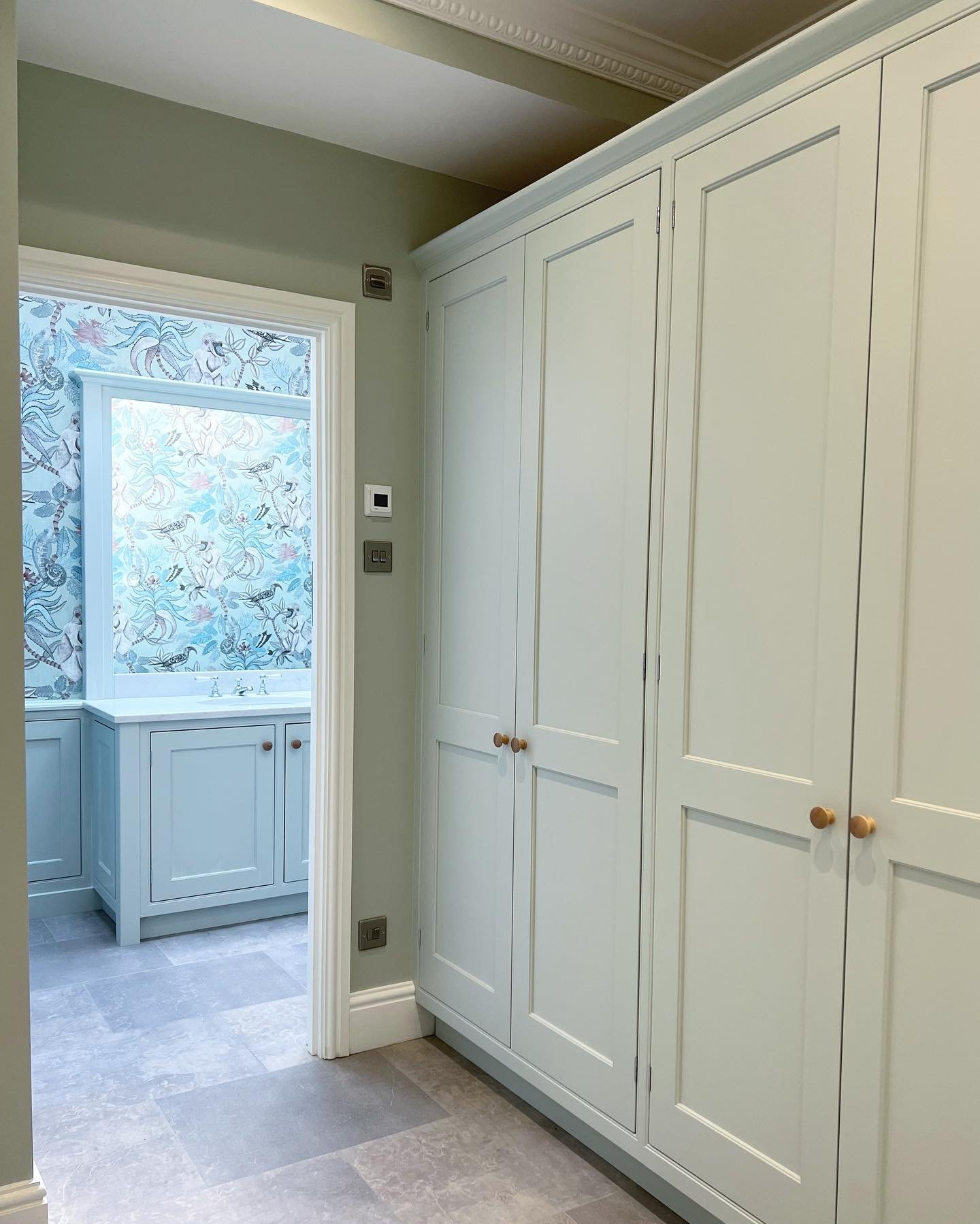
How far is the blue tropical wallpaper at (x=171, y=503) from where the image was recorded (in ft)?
13.7

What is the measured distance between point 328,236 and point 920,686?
6.76 feet

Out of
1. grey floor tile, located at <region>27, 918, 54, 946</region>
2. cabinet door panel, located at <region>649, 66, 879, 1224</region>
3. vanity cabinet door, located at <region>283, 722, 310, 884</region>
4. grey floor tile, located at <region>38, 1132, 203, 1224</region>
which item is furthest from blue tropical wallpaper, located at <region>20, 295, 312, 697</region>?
cabinet door panel, located at <region>649, 66, 879, 1224</region>

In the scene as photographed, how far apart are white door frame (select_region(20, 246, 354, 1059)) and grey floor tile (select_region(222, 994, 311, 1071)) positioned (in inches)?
3.0

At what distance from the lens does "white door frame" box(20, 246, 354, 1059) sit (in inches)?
110

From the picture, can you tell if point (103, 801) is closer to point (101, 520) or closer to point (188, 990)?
point (188, 990)

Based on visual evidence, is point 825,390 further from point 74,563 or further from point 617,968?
point 74,563

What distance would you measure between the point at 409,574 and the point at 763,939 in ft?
5.09

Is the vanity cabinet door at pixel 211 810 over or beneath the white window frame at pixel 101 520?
beneath

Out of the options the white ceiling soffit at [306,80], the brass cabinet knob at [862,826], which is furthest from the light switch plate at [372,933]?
the white ceiling soffit at [306,80]

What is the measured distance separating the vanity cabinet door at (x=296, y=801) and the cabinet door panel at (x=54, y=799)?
858 millimetres

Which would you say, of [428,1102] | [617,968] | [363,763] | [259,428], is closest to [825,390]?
[617,968]

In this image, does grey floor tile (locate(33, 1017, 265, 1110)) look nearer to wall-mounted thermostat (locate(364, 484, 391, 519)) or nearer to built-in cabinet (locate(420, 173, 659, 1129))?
built-in cabinet (locate(420, 173, 659, 1129))

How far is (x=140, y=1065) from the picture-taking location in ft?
9.37

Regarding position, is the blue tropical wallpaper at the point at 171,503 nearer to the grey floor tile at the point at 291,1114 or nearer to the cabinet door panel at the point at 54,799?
the cabinet door panel at the point at 54,799
